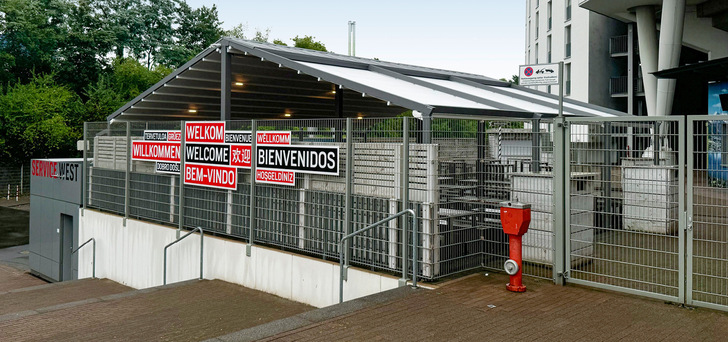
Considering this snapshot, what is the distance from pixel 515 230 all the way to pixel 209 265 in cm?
663

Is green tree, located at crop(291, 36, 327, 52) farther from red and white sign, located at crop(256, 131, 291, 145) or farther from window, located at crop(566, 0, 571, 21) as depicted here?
red and white sign, located at crop(256, 131, 291, 145)

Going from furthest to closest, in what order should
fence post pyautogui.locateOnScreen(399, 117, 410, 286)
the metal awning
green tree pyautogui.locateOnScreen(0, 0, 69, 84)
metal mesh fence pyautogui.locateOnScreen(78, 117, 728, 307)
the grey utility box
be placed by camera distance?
green tree pyautogui.locateOnScreen(0, 0, 69, 84), the metal awning, the grey utility box, fence post pyautogui.locateOnScreen(399, 117, 410, 286), metal mesh fence pyautogui.locateOnScreen(78, 117, 728, 307)

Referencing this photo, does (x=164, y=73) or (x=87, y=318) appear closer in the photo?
(x=87, y=318)

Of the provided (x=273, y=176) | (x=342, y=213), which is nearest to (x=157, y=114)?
(x=273, y=176)

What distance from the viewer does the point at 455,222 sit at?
8.04 meters

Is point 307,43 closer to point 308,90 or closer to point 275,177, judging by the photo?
point 308,90

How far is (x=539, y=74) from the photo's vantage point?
7473mm

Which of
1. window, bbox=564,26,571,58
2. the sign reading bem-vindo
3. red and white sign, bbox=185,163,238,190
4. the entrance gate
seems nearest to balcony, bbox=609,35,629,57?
window, bbox=564,26,571,58

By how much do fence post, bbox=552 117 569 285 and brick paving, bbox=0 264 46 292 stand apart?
15.9m

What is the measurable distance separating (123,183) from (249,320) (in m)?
8.15

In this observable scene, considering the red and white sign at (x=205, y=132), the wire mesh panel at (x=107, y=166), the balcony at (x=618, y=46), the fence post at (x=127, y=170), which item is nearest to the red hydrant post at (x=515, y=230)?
the red and white sign at (x=205, y=132)

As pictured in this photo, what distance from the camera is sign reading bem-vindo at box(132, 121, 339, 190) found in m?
9.31

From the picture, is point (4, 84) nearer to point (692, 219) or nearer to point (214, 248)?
point (214, 248)

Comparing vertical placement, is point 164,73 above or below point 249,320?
above
